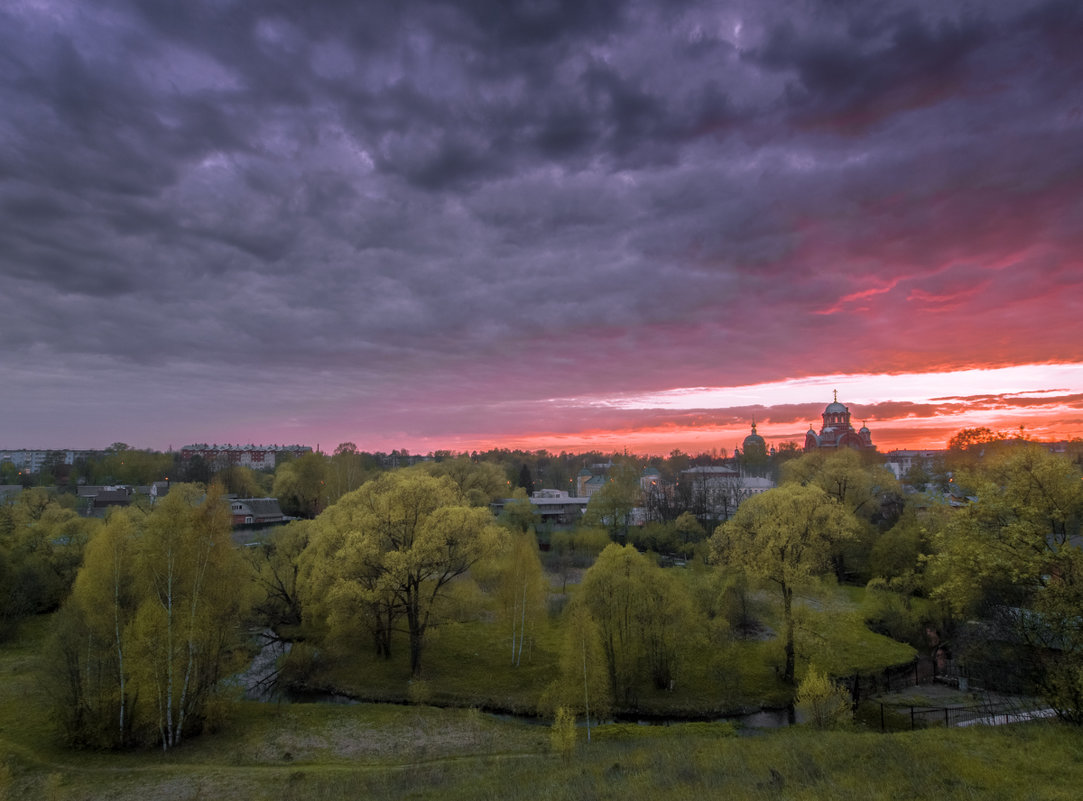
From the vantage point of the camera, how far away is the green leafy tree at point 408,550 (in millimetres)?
27656

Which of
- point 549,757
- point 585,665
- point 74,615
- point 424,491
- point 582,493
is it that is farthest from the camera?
point 582,493

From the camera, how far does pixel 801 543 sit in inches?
1049

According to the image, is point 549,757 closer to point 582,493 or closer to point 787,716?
point 787,716

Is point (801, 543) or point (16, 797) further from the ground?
point (801, 543)

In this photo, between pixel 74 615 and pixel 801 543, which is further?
pixel 801 543

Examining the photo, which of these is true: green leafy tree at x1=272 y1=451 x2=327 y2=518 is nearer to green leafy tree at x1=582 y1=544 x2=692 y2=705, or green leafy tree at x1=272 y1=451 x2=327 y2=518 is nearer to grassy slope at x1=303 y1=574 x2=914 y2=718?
grassy slope at x1=303 y1=574 x2=914 y2=718

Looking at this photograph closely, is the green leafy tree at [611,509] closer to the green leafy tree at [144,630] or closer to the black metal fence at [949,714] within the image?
the black metal fence at [949,714]

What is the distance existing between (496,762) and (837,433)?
4554 inches

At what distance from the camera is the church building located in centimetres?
11594

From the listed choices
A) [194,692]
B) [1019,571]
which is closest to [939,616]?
[1019,571]

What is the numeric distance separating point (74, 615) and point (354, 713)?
12142 millimetres

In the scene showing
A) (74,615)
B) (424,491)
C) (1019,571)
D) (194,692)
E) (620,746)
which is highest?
(424,491)

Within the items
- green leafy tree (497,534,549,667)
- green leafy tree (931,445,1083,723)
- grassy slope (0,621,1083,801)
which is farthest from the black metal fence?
green leafy tree (497,534,549,667)

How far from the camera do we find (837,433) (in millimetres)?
116188
